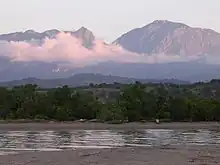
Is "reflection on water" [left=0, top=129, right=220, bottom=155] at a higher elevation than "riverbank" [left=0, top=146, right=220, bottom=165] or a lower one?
lower

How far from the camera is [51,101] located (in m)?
70.2

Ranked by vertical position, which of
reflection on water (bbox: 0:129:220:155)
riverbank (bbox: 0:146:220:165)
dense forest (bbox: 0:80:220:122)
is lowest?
reflection on water (bbox: 0:129:220:155)

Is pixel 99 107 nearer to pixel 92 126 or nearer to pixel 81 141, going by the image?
pixel 92 126

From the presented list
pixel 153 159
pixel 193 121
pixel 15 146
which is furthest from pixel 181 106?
pixel 153 159

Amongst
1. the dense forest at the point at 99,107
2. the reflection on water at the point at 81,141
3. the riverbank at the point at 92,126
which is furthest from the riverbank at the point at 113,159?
the dense forest at the point at 99,107

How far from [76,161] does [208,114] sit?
48678 millimetres

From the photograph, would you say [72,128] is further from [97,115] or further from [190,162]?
[190,162]

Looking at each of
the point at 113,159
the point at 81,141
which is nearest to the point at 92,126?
the point at 81,141

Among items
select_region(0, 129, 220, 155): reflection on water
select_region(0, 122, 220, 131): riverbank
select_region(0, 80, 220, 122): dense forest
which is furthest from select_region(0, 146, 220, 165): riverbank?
select_region(0, 80, 220, 122): dense forest

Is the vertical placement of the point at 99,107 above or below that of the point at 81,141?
above

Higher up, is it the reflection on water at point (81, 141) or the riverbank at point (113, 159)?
the riverbank at point (113, 159)

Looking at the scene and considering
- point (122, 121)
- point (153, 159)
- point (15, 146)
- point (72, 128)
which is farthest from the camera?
point (122, 121)

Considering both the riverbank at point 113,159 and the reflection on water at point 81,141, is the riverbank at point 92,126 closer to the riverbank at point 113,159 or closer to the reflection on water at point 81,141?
the reflection on water at point 81,141

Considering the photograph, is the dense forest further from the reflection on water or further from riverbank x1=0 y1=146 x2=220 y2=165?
riverbank x1=0 y1=146 x2=220 y2=165
